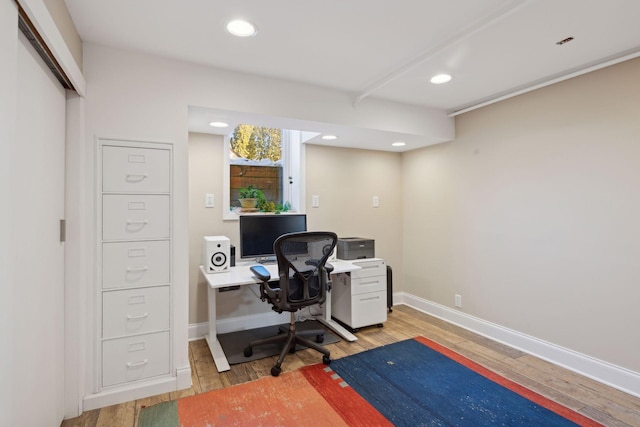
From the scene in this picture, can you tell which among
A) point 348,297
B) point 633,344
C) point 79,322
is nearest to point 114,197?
point 79,322

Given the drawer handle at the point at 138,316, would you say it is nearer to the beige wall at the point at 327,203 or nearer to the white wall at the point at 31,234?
the white wall at the point at 31,234

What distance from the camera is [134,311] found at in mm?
2102

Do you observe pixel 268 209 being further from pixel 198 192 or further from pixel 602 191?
pixel 602 191

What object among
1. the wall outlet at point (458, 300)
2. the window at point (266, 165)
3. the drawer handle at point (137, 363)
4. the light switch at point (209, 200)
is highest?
the window at point (266, 165)

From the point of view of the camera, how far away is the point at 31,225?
58.6 inches

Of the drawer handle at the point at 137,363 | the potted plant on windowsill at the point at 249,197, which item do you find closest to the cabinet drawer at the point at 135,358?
the drawer handle at the point at 137,363

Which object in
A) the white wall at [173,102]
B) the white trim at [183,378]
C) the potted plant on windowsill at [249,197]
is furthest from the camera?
the potted plant on windowsill at [249,197]

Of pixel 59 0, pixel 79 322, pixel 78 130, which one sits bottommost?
pixel 79 322

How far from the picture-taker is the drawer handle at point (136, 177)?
82.1 inches

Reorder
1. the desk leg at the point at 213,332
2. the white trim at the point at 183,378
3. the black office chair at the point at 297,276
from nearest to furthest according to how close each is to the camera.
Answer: the white trim at the point at 183,378, the black office chair at the point at 297,276, the desk leg at the point at 213,332

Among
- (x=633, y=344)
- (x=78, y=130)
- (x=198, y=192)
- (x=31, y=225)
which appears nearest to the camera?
(x=31, y=225)

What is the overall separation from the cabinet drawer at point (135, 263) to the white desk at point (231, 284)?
426 millimetres

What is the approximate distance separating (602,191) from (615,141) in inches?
13.9

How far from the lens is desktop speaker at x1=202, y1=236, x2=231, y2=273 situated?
2789mm
